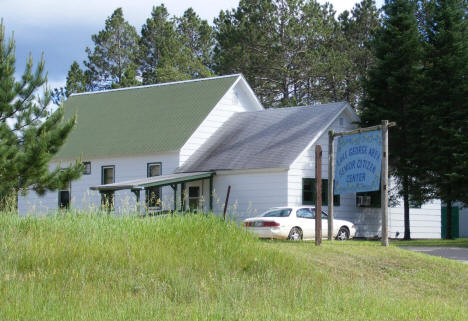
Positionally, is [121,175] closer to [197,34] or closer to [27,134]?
[27,134]

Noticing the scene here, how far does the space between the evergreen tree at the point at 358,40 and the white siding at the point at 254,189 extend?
21.0 metres

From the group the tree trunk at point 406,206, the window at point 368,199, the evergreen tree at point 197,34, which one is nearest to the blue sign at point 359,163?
the tree trunk at point 406,206

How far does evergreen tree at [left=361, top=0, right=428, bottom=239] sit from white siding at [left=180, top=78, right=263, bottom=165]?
23.8 ft

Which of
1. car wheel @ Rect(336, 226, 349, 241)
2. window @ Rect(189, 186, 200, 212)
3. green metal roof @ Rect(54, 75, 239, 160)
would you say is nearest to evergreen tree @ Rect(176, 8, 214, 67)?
green metal roof @ Rect(54, 75, 239, 160)

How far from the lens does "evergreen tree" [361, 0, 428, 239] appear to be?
3141 cm

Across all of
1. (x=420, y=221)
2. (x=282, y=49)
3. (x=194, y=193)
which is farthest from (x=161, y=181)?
(x=282, y=49)

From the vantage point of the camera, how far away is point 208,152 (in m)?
34.1

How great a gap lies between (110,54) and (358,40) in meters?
23.2

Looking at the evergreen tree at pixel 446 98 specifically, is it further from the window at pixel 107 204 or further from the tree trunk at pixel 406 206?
the window at pixel 107 204

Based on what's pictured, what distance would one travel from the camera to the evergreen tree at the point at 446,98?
29859 mm

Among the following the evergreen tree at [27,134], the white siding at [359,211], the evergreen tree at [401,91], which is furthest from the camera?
the evergreen tree at [401,91]

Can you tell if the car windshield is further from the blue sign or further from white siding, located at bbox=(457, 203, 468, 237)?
white siding, located at bbox=(457, 203, 468, 237)

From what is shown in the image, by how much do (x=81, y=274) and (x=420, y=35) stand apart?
24618mm

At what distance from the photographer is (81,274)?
11.7 m
